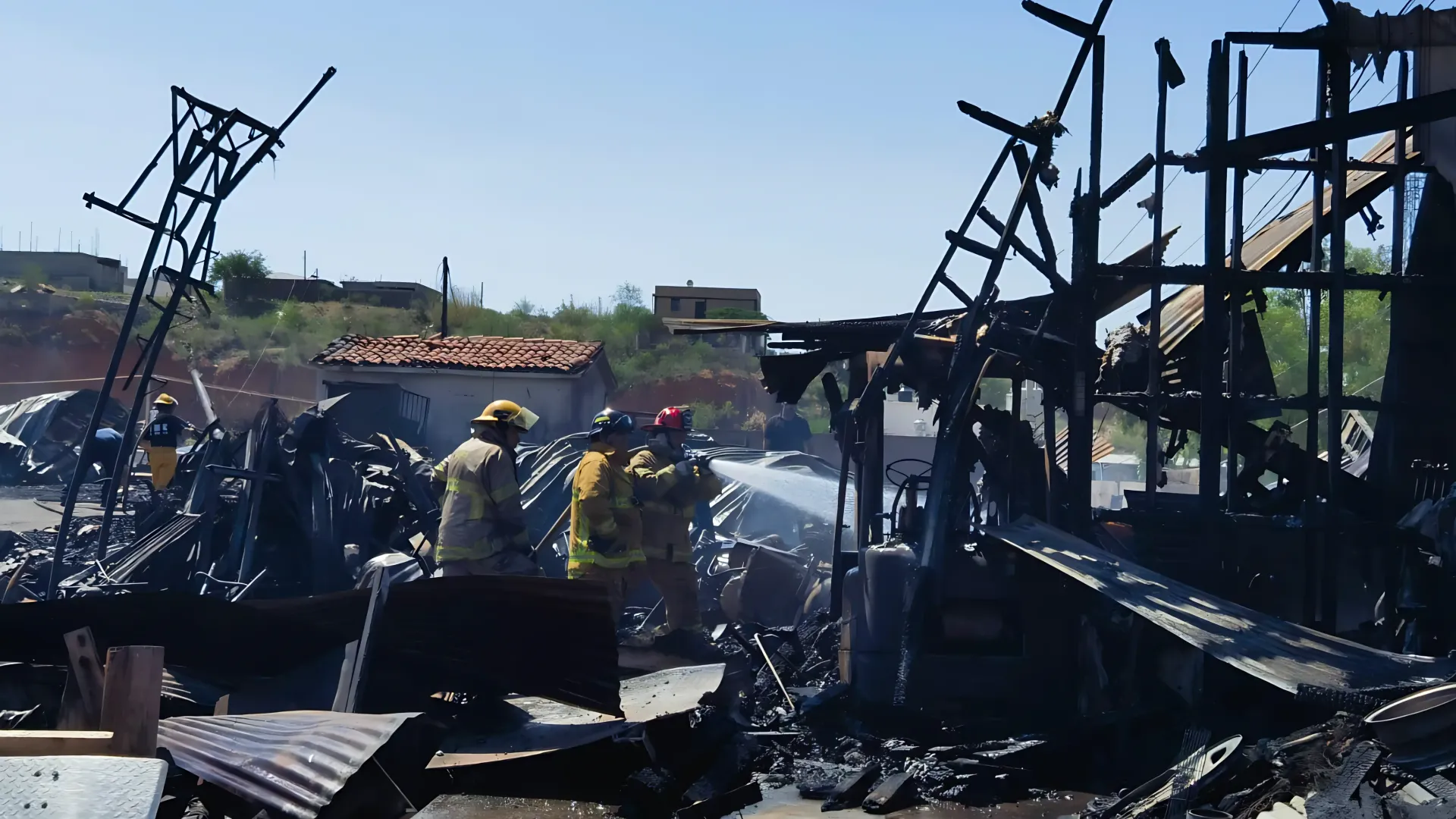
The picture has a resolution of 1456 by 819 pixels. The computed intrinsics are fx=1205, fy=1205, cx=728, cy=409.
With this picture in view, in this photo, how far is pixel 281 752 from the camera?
16.2ft

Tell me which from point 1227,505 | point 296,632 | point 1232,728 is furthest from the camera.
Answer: point 1227,505

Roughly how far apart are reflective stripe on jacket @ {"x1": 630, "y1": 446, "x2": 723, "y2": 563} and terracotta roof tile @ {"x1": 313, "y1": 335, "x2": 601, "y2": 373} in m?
17.3

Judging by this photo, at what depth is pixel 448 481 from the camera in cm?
784

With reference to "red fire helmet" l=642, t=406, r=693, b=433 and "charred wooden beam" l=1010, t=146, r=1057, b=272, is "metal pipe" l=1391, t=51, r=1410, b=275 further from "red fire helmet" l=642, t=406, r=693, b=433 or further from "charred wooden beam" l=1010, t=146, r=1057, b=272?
"red fire helmet" l=642, t=406, r=693, b=433

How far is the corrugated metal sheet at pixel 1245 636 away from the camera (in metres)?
5.14

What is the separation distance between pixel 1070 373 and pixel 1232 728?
2844 millimetres

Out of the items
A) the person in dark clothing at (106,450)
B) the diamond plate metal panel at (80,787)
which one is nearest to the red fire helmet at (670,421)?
the diamond plate metal panel at (80,787)

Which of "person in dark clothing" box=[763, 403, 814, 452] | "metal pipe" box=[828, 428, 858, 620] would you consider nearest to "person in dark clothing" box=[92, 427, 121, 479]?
"metal pipe" box=[828, 428, 858, 620]

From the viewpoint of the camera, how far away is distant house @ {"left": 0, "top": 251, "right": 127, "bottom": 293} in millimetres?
55906

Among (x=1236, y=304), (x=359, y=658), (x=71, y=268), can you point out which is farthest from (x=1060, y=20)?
(x=71, y=268)

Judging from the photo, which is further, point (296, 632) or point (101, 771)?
point (296, 632)

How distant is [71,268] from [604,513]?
58245 millimetres

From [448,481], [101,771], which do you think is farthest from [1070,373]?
[101,771]

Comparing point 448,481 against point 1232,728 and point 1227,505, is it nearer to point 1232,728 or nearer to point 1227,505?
point 1232,728
